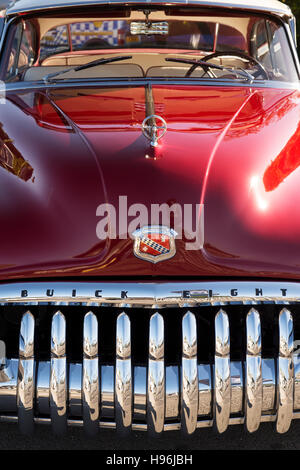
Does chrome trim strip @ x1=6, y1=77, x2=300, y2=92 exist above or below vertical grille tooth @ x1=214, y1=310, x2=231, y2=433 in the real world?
above

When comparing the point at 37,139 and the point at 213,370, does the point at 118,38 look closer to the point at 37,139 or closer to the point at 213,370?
the point at 37,139

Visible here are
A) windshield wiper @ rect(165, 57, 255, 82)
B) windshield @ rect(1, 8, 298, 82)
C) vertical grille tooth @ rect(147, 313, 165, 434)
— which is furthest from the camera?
windshield @ rect(1, 8, 298, 82)

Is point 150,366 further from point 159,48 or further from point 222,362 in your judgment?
point 159,48

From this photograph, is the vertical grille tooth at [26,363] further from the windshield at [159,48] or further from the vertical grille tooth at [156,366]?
the windshield at [159,48]

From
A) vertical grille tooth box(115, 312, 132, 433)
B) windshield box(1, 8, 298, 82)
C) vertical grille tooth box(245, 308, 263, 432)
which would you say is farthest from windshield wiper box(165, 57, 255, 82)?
vertical grille tooth box(115, 312, 132, 433)

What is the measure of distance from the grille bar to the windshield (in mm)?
1693

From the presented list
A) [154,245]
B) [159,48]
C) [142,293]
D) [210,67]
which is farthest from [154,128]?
[159,48]

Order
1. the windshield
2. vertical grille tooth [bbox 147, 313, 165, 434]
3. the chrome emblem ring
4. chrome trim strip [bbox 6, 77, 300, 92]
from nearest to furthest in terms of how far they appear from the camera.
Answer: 1. vertical grille tooth [bbox 147, 313, 165, 434]
2. the chrome emblem ring
3. chrome trim strip [bbox 6, 77, 300, 92]
4. the windshield

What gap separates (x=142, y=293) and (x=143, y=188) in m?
0.38

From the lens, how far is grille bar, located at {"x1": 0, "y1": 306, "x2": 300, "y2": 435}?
2135 mm

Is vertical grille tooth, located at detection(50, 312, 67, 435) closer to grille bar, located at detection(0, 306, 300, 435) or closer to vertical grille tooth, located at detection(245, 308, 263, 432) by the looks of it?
grille bar, located at detection(0, 306, 300, 435)

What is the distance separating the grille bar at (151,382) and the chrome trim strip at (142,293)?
0.17 feet

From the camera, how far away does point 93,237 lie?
220 cm
